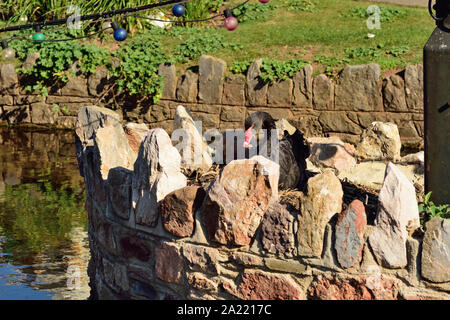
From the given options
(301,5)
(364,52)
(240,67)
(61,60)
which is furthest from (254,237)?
(301,5)

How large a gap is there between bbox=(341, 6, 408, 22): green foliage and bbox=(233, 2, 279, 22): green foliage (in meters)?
1.27

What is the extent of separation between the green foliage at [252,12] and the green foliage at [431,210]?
873cm

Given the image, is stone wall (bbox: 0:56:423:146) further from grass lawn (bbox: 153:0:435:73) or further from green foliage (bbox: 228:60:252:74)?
grass lawn (bbox: 153:0:435:73)

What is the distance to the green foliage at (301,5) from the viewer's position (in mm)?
13109

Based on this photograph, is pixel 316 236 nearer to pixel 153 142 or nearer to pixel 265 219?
→ pixel 265 219

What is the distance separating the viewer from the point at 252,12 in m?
13.0

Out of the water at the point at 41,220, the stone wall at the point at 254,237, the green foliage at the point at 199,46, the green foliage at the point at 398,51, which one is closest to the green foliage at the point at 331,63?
the green foliage at the point at 398,51

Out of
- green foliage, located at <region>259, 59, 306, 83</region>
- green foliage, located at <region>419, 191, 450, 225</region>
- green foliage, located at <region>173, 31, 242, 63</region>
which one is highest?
green foliage, located at <region>173, 31, 242, 63</region>

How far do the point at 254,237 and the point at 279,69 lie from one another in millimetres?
6737

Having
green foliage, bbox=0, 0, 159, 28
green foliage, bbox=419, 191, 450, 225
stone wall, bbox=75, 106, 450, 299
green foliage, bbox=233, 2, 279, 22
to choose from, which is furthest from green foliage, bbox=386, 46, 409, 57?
green foliage, bbox=419, 191, 450, 225

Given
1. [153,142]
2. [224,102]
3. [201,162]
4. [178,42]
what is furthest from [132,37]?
[153,142]

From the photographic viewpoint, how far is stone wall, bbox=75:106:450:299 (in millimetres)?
4027

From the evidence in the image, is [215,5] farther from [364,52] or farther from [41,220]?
[41,220]
